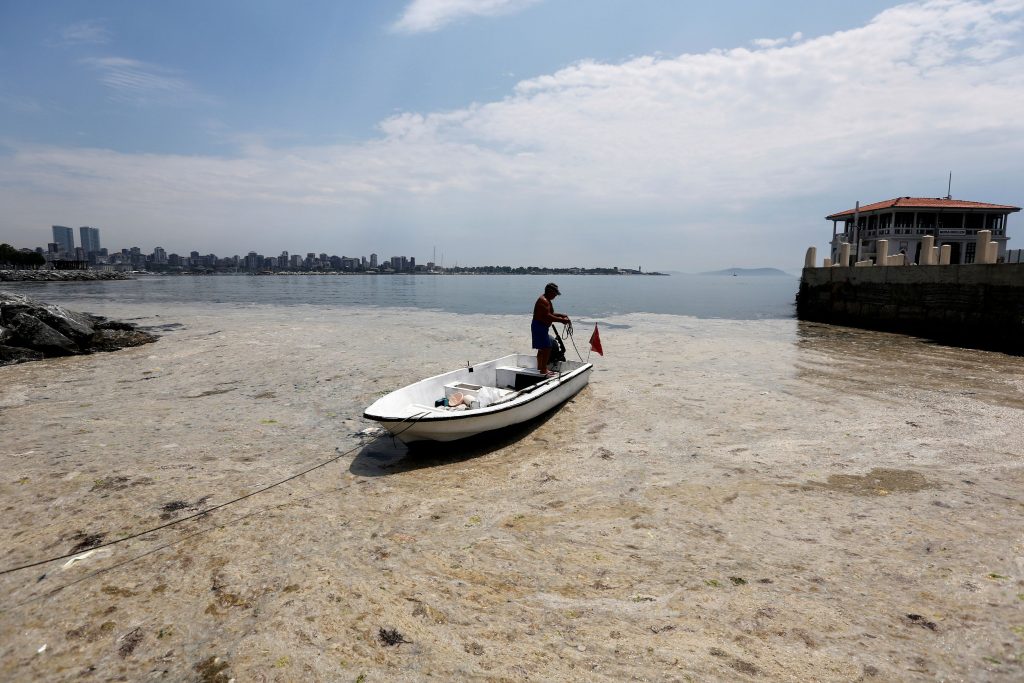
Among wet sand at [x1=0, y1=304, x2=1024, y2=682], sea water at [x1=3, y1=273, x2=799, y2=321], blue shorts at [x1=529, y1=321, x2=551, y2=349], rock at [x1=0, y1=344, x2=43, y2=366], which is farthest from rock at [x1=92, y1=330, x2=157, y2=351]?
sea water at [x1=3, y1=273, x2=799, y2=321]

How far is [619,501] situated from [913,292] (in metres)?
27.1

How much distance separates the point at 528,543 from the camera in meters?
5.80

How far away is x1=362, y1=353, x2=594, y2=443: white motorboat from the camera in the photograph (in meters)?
8.30

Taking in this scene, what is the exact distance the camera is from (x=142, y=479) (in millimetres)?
7434

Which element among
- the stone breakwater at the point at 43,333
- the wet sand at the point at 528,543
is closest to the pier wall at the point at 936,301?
the wet sand at the point at 528,543

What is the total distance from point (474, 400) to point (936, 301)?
2573 cm

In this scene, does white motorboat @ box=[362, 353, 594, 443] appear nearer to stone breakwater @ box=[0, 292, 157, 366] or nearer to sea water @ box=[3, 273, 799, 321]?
stone breakwater @ box=[0, 292, 157, 366]

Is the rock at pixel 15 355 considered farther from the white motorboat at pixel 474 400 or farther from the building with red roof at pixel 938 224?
the building with red roof at pixel 938 224

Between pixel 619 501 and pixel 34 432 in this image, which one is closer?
pixel 619 501

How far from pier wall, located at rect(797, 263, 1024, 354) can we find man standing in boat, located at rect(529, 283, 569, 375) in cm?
1988

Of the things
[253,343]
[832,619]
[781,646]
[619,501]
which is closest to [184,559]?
[619,501]

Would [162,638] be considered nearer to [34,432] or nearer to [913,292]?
[34,432]

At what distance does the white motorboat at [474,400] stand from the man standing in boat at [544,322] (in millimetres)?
423

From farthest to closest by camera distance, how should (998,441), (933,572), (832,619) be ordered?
1. (998,441)
2. (933,572)
3. (832,619)
